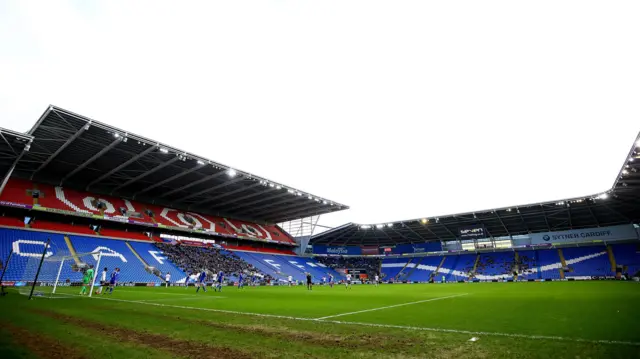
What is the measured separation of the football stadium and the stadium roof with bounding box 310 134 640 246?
0.30 metres

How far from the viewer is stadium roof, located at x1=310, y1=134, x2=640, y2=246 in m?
33.1

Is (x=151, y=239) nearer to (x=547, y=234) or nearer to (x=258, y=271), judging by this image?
(x=258, y=271)

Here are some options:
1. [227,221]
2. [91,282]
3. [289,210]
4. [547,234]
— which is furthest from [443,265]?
[91,282]

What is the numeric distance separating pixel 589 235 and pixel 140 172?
6121 cm

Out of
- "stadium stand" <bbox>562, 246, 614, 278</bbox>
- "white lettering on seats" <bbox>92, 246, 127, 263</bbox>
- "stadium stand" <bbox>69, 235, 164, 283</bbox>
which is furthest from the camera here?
"stadium stand" <bbox>562, 246, 614, 278</bbox>

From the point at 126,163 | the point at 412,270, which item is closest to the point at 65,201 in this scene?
the point at 126,163

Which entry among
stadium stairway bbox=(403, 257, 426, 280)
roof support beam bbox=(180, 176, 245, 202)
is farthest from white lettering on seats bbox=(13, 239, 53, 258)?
stadium stairway bbox=(403, 257, 426, 280)

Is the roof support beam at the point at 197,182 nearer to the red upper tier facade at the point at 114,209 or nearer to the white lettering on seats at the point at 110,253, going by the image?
the red upper tier facade at the point at 114,209

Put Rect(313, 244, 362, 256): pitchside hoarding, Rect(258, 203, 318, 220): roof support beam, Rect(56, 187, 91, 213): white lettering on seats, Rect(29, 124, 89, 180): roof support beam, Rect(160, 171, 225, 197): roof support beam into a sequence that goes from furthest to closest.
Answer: Rect(313, 244, 362, 256): pitchside hoarding
Rect(258, 203, 318, 220): roof support beam
Rect(160, 171, 225, 197): roof support beam
Rect(56, 187, 91, 213): white lettering on seats
Rect(29, 124, 89, 180): roof support beam

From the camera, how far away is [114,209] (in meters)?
36.5

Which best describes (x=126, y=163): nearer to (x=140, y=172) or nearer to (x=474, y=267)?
(x=140, y=172)

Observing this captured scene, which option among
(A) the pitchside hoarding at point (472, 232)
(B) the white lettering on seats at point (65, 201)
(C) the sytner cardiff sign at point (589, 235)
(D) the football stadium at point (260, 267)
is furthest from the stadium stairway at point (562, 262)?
(B) the white lettering on seats at point (65, 201)

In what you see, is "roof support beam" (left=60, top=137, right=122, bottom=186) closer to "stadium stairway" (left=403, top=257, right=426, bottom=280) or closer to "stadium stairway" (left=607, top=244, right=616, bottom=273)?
"stadium stairway" (left=403, top=257, right=426, bottom=280)

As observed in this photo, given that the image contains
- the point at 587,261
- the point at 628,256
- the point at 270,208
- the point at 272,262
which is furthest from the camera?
the point at 270,208
